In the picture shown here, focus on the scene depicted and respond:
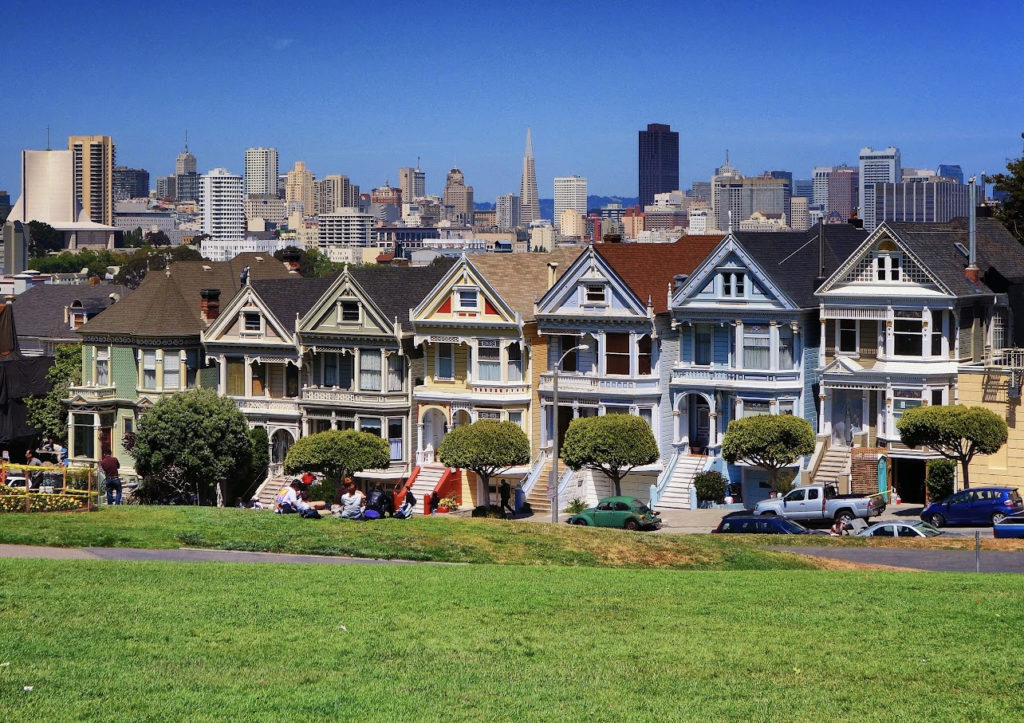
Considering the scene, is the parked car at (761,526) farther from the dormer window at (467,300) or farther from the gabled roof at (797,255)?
the dormer window at (467,300)

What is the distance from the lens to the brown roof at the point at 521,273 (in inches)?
2381

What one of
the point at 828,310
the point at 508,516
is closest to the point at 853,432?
the point at 828,310

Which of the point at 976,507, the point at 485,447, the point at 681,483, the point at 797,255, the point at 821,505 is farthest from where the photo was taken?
the point at 797,255

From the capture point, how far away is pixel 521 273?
62406 millimetres

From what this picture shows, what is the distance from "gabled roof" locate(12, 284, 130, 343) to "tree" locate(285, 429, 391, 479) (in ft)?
82.9

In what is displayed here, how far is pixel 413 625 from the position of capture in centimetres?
2603

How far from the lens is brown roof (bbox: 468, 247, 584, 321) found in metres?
60.5

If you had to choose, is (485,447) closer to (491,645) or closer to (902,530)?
(902,530)

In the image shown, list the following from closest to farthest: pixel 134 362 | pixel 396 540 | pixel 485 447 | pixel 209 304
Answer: pixel 396 540
pixel 485 447
pixel 134 362
pixel 209 304

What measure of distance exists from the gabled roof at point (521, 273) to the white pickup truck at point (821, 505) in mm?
13527

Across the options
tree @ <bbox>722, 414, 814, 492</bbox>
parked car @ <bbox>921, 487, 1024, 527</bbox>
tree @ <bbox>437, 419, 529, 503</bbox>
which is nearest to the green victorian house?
tree @ <bbox>437, 419, 529, 503</bbox>

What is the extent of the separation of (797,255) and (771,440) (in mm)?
8249

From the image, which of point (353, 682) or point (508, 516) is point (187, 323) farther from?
point (353, 682)

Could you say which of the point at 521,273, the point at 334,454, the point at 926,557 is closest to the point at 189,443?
the point at 334,454
